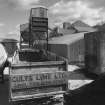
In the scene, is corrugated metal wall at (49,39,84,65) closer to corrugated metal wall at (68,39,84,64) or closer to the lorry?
corrugated metal wall at (68,39,84,64)

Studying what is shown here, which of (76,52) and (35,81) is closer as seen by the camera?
(35,81)

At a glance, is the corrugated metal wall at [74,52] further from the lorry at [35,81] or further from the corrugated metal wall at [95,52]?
the lorry at [35,81]

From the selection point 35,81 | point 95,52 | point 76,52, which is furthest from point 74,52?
point 35,81

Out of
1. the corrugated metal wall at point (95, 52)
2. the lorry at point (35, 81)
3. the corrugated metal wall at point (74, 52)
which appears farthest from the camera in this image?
the corrugated metal wall at point (74, 52)

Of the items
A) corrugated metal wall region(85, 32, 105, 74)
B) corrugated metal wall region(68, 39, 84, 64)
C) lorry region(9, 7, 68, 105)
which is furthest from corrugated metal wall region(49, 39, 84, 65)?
lorry region(9, 7, 68, 105)

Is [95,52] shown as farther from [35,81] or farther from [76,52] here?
[35,81]

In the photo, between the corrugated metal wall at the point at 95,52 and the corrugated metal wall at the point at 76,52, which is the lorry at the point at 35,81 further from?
the corrugated metal wall at the point at 76,52

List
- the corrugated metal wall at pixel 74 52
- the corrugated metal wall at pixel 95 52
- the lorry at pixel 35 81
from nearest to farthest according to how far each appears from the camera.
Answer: the lorry at pixel 35 81
the corrugated metal wall at pixel 95 52
the corrugated metal wall at pixel 74 52

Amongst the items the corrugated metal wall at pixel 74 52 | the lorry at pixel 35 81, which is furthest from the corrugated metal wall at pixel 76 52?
the lorry at pixel 35 81

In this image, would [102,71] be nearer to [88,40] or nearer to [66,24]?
[88,40]

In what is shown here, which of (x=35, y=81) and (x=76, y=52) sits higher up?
(x=76, y=52)

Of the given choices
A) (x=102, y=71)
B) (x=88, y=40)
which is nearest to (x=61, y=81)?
(x=102, y=71)

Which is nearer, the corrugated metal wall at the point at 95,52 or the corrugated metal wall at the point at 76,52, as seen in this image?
the corrugated metal wall at the point at 95,52

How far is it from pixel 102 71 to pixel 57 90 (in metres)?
7.15
